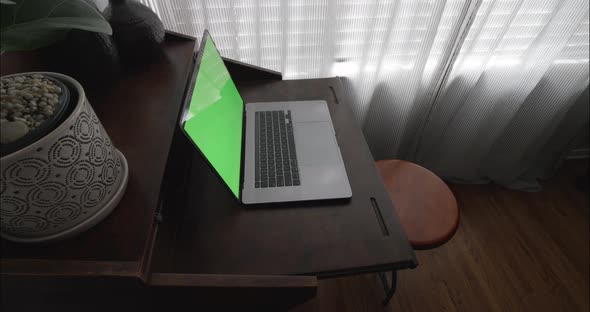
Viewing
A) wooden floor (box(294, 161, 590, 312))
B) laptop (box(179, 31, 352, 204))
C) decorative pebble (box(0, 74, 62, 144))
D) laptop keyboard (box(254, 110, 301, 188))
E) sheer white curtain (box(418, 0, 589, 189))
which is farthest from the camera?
wooden floor (box(294, 161, 590, 312))

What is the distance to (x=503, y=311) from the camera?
1.26m

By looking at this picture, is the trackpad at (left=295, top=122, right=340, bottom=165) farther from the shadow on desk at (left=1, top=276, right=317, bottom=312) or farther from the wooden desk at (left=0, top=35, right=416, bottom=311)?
the shadow on desk at (left=1, top=276, right=317, bottom=312)

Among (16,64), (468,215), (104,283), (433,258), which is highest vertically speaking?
(16,64)

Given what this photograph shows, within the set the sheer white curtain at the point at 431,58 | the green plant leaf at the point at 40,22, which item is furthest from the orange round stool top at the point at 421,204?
the green plant leaf at the point at 40,22

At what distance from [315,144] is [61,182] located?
1.89ft

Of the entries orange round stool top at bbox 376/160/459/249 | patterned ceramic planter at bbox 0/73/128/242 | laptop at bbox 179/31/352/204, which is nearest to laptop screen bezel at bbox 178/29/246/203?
laptop at bbox 179/31/352/204

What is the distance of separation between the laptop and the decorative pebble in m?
0.19

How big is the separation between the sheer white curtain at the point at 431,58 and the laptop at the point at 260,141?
0.26 metres

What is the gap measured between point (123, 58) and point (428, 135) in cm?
134

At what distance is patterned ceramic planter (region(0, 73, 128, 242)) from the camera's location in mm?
388

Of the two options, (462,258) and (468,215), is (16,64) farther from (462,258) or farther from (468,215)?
(468,215)

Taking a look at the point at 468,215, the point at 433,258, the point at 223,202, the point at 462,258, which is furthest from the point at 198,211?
the point at 468,215

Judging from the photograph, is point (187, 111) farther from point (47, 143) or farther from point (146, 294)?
point (146, 294)

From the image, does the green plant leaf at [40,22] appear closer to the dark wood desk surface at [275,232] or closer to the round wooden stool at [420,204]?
the dark wood desk surface at [275,232]
